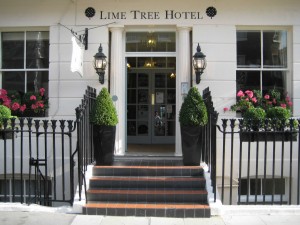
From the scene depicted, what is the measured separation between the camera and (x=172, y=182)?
262 inches

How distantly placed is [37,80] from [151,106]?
12.4 feet

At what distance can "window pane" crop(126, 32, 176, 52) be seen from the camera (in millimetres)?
8867

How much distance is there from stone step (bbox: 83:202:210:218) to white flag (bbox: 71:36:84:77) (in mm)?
2595

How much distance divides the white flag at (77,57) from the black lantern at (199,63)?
2337mm

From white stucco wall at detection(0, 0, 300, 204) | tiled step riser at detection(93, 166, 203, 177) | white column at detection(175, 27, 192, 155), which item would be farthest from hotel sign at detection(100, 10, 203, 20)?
tiled step riser at detection(93, 166, 203, 177)

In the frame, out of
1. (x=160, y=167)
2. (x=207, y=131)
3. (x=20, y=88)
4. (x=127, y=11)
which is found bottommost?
(x=160, y=167)

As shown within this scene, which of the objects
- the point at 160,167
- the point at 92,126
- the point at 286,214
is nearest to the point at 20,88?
the point at 92,126

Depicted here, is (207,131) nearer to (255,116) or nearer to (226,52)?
(255,116)

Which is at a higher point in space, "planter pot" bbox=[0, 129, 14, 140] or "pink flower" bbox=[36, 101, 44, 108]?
"pink flower" bbox=[36, 101, 44, 108]

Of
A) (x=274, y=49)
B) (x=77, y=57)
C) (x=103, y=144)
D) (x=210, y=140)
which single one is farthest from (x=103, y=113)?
(x=274, y=49)

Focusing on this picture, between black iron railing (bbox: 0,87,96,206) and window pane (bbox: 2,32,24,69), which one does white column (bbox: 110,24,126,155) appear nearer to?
black iron railing (bbox: 0,87,96,206)

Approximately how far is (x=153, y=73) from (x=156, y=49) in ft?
8.41

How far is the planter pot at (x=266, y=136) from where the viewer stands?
6633 millimetres

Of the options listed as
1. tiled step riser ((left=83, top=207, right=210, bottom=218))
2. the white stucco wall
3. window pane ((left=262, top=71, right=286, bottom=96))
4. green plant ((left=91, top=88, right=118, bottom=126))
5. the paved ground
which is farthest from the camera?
window pane ((left=262, top=71, right=286, bottom=96))
